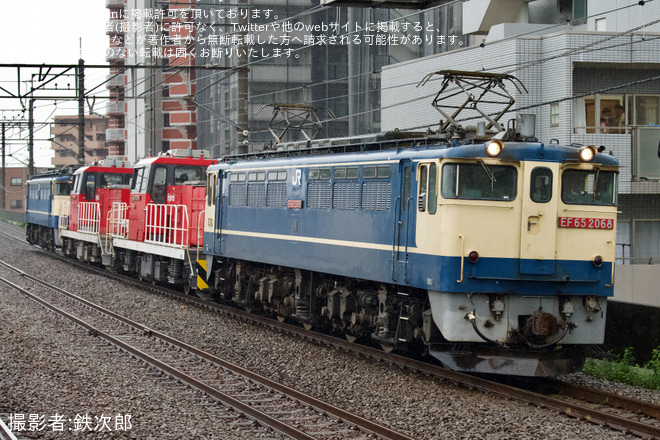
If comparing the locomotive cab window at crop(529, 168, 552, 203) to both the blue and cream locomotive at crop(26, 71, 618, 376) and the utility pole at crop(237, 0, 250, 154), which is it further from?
the utility pole at crop(237, 0, 250, 154)

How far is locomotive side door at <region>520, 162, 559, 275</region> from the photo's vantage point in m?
10.5

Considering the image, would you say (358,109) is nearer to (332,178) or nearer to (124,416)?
(332,178)

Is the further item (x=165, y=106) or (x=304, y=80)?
(x=165, y=106)

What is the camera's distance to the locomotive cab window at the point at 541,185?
416 inches

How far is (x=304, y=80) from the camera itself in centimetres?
4031

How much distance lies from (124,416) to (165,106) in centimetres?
5262

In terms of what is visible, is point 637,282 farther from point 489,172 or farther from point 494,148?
point 494,148

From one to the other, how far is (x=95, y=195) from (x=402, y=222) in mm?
19143

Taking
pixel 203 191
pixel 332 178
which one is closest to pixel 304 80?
pixel 203 191

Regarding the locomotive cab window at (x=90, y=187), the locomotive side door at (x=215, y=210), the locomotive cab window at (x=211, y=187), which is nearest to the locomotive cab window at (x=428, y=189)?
the locomotive side door at (x=215, y=210)

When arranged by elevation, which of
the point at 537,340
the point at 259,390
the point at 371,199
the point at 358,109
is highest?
the point at 358,109

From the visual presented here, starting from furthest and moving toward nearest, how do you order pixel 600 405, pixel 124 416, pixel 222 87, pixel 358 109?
pixel 222 87, pixel 358 109, pixel 600 405, pixel 124 416

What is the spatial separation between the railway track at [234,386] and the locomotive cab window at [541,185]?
3925mm

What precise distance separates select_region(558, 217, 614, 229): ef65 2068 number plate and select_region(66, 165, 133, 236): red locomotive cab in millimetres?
17767
